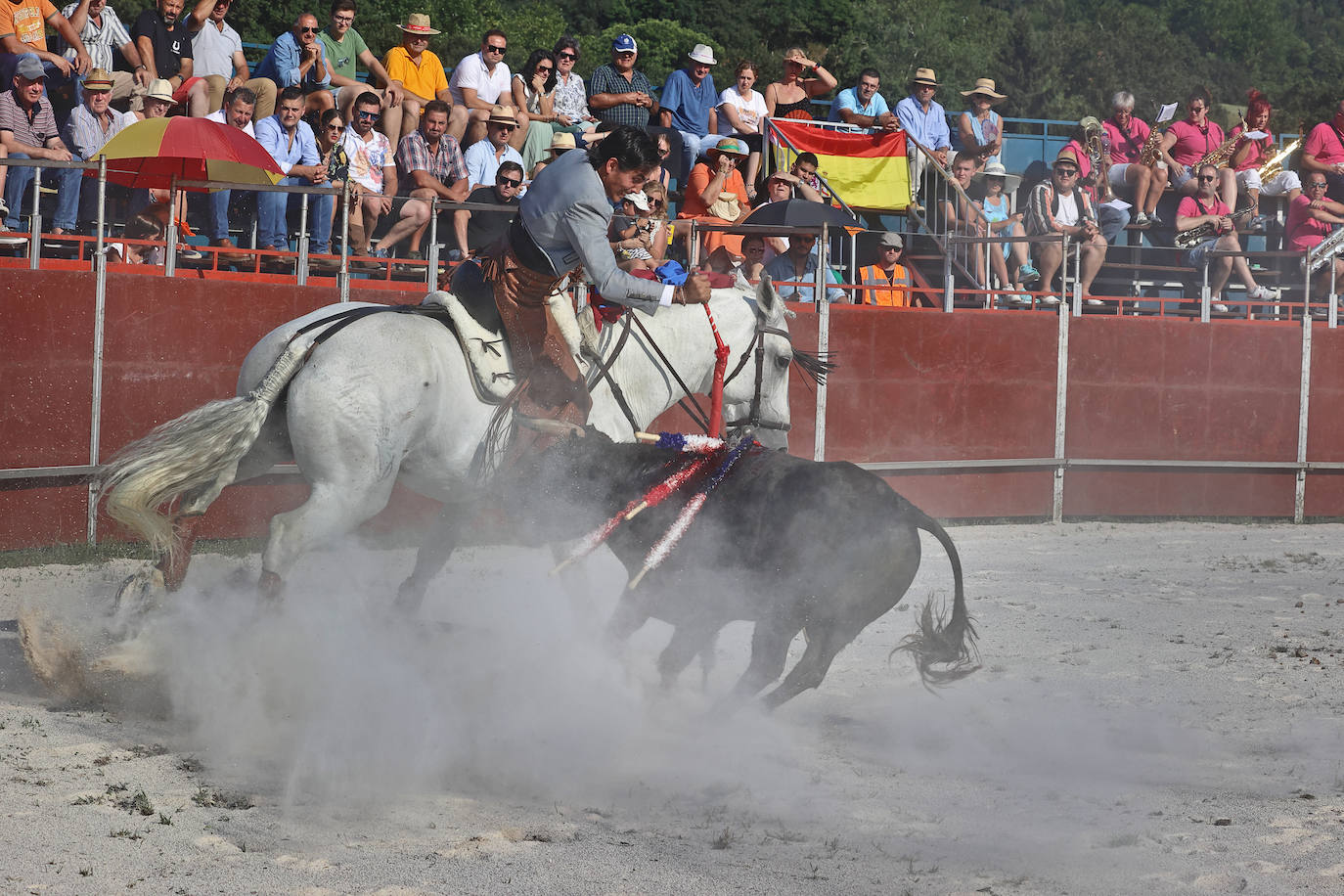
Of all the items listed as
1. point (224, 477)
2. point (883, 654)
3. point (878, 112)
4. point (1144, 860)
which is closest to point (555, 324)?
point (224, 477)

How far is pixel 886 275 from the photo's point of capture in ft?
39.4

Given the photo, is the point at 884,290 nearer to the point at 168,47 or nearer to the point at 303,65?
the point at 303,65

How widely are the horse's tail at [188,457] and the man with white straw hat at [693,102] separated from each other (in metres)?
8.04

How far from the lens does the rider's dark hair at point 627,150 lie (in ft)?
17.5

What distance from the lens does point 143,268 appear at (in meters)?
8.98

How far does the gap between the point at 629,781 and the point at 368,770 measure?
80 cm

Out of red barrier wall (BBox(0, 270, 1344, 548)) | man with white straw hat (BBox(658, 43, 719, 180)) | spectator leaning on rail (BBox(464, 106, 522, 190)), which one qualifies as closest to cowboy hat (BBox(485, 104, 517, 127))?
spectator leaning on rail (BBox(464, 106, 522, 190))

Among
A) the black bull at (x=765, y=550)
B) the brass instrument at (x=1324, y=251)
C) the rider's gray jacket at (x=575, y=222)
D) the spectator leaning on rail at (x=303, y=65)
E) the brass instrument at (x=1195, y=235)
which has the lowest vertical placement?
the black bull at (x=765, y=550)

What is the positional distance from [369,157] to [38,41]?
2.45 m

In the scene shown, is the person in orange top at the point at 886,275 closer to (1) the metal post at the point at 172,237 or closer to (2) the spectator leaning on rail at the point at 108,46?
(1) the metal post at the point at 172,237

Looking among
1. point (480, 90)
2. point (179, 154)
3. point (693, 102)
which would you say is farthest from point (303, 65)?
point (693, 102)

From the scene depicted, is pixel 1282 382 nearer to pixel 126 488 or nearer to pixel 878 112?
pixel 878 112

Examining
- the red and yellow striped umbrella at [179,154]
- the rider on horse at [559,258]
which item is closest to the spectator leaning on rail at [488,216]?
the red and yellow striped umbrella at [179,154]

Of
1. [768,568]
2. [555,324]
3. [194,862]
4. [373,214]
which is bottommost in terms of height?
[194,862]
